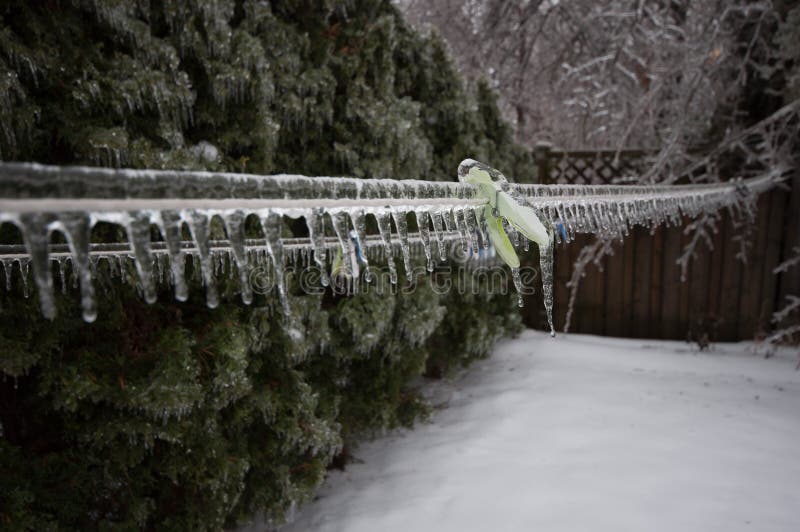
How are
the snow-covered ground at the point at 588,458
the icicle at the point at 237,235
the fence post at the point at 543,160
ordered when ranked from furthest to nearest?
the fence post at the point at 543,160 → the snow-covered ground at the point at 588,458 → the icicle at the point at 237,235

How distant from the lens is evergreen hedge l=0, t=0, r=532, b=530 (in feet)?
5.46

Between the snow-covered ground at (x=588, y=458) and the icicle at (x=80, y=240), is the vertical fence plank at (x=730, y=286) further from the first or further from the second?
the icicle at (x=80, y=240)

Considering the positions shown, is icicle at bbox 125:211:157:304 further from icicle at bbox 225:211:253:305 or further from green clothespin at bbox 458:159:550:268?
green clothespin at bbox 458:159:550:268

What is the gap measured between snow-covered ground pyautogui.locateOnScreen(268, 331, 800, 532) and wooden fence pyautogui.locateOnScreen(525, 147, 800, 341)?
880 millimetres

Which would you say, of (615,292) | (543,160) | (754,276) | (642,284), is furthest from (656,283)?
(543,160)

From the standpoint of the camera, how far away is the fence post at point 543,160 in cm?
519

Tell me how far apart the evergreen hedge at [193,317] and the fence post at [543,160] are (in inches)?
110

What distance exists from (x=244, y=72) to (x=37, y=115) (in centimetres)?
79

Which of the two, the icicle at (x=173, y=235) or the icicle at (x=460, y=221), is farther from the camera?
the icicle at (x=460, y=221)

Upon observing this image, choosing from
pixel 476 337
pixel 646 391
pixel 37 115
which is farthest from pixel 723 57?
pixel 37 115

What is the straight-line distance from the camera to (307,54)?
8.16 ft

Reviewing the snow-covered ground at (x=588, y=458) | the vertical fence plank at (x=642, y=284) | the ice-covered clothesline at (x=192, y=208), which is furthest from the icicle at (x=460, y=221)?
the vertical fence plank at (x=642, y=284)

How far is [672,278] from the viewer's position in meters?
4.91

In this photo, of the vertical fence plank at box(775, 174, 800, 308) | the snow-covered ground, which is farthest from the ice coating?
the vertical fence plank at box(775, 174, 800, 308)
